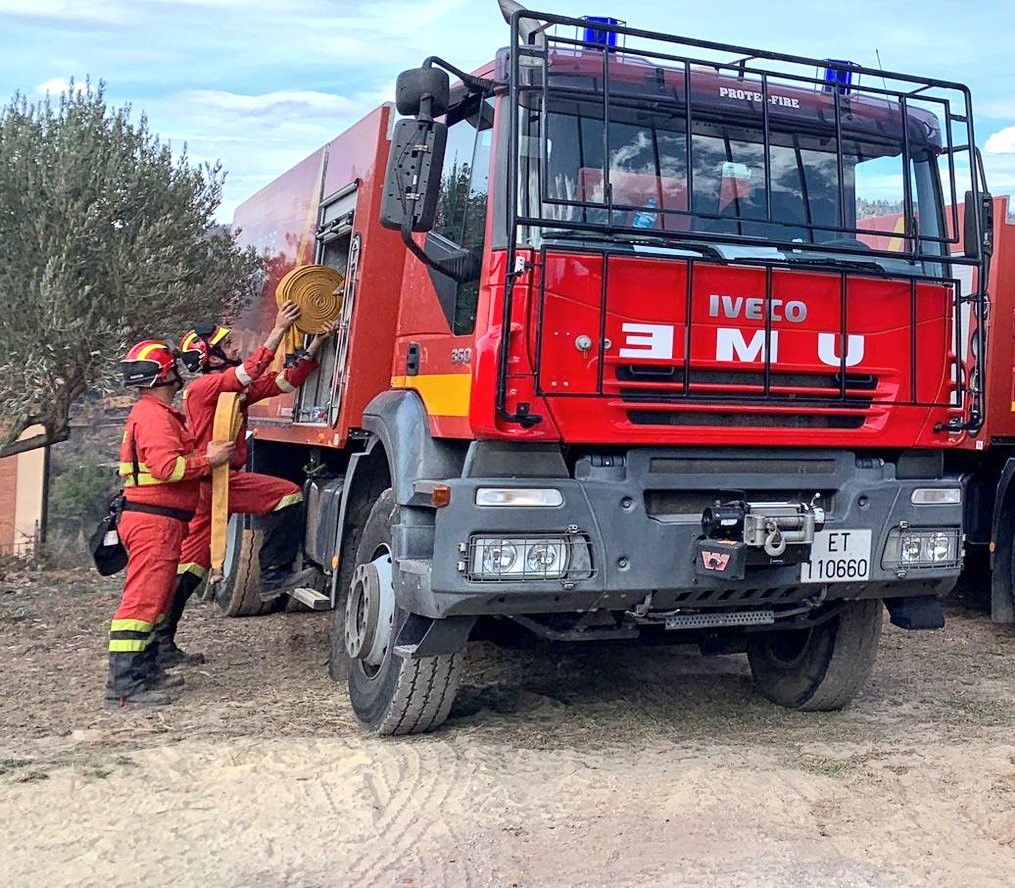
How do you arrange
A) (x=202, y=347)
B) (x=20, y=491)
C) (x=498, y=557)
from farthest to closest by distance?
(x=20, y=491) → (x=202, y=347) → (x=498, y=557)

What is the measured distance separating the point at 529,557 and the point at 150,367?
2462 millimetres

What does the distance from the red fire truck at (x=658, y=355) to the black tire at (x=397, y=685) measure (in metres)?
0.01

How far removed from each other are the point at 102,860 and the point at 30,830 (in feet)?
1.28

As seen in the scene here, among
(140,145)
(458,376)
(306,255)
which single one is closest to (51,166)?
(140,145)

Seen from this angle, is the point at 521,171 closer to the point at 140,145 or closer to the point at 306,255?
the point at 306,255

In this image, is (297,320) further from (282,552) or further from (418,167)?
(418,167)

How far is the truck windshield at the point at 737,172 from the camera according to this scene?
425 cm

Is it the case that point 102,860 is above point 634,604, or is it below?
below

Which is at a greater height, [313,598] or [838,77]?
[838,77]

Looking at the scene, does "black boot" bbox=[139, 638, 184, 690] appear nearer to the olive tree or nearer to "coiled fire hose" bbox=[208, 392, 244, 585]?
"coiled fire hose" bbox=[208, 392, 244, 585]

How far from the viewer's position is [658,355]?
4250mm

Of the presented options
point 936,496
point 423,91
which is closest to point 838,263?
point 936,496

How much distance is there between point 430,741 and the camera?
4754mm

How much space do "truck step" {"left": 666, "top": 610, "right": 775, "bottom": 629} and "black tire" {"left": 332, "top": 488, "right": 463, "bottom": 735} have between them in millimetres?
868
